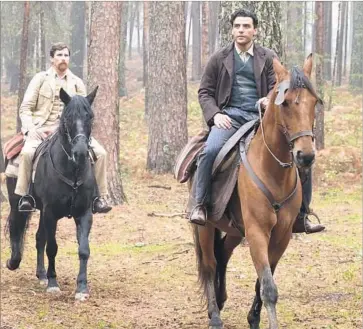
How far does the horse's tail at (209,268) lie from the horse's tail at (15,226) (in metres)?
3.20

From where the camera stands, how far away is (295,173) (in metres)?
5.83

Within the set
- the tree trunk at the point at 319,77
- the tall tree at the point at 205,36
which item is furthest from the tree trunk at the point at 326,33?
the tree trunk at the point at 319,77

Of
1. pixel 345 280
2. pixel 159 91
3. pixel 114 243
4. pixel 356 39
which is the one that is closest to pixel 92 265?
pixel 114 243

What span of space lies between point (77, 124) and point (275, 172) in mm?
→ 2665

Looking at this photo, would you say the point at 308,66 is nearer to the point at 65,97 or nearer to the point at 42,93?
the point at 65,97

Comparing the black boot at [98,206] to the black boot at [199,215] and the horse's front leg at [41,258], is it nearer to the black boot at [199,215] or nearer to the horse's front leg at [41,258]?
the horse's front leg at [41,258]

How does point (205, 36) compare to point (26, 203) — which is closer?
point (26, 203)

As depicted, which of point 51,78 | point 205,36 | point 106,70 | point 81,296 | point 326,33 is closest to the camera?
point 81,296

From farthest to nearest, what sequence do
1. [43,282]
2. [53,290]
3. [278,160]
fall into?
[43,282] < [53,290] < [278,160]

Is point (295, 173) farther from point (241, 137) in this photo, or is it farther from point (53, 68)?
point (53, 68)

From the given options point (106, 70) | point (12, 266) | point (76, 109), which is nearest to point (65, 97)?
point (76, 109)

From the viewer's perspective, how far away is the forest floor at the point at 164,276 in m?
7.05

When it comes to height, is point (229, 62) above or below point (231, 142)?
above

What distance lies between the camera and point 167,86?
713 inches
